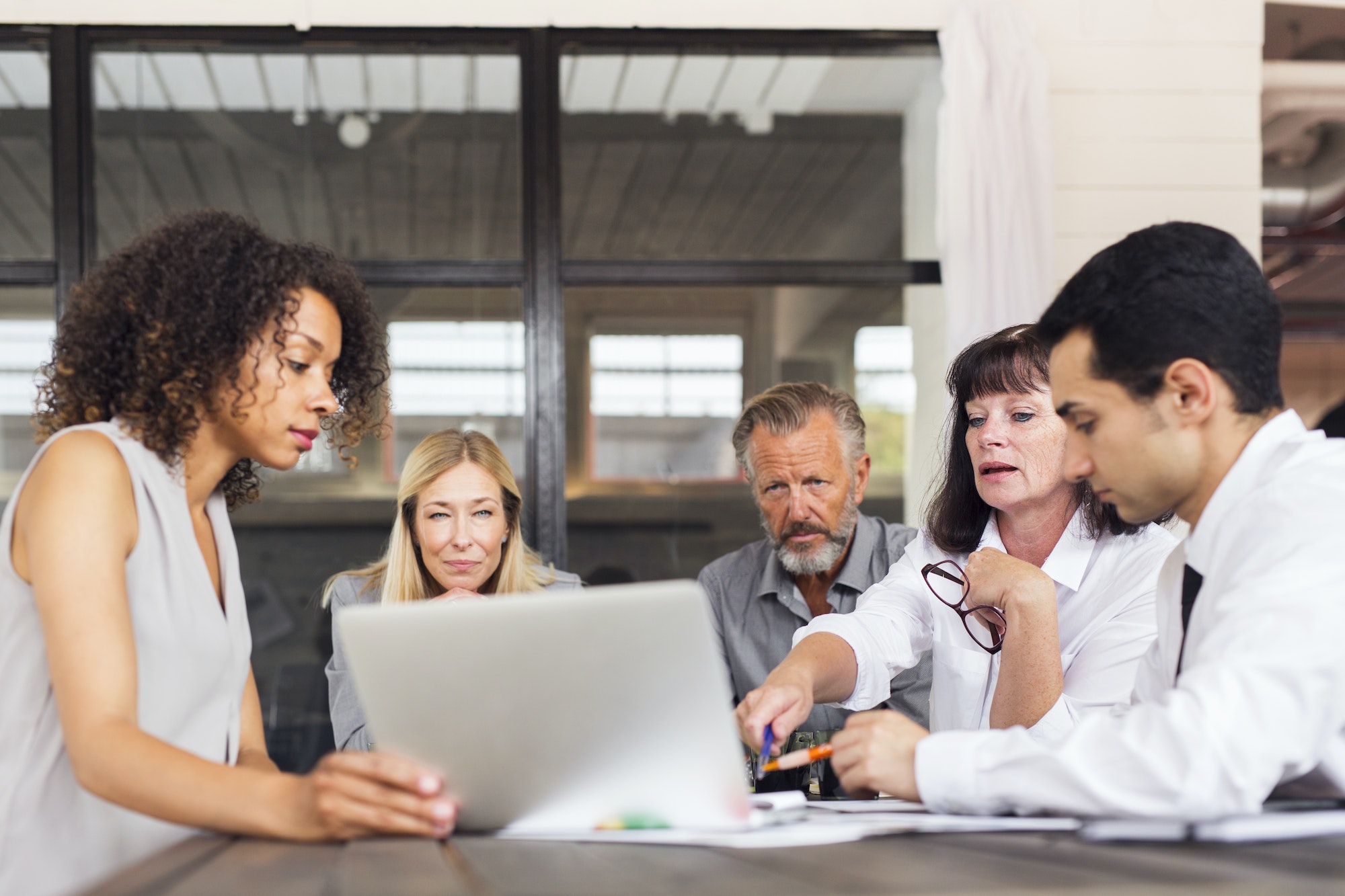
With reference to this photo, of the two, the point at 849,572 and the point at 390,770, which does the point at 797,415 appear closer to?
the point at 849,572

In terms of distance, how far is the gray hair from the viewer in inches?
112

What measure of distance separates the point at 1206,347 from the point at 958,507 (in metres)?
0.97

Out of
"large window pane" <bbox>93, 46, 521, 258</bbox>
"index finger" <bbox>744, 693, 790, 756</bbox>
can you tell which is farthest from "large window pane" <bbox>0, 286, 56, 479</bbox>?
"index finger" <bbox>744, 693, 790, 756</bbox>

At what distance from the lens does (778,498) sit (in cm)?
282

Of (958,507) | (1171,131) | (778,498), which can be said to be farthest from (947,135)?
(958,507)

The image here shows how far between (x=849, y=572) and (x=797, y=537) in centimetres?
16

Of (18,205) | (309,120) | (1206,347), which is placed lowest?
(1206,347)

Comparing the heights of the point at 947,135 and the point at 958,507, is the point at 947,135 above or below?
above

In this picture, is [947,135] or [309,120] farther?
[309,120]

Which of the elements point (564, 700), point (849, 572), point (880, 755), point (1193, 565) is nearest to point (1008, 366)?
point (1193, 565)

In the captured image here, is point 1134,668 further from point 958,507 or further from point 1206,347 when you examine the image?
point 1206,347

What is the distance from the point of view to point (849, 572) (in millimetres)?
2795

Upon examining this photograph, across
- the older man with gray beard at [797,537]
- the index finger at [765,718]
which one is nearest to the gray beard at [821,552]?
the older man with gray beard at [797,537]

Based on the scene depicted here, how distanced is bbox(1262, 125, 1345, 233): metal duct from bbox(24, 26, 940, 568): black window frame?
2.67m
